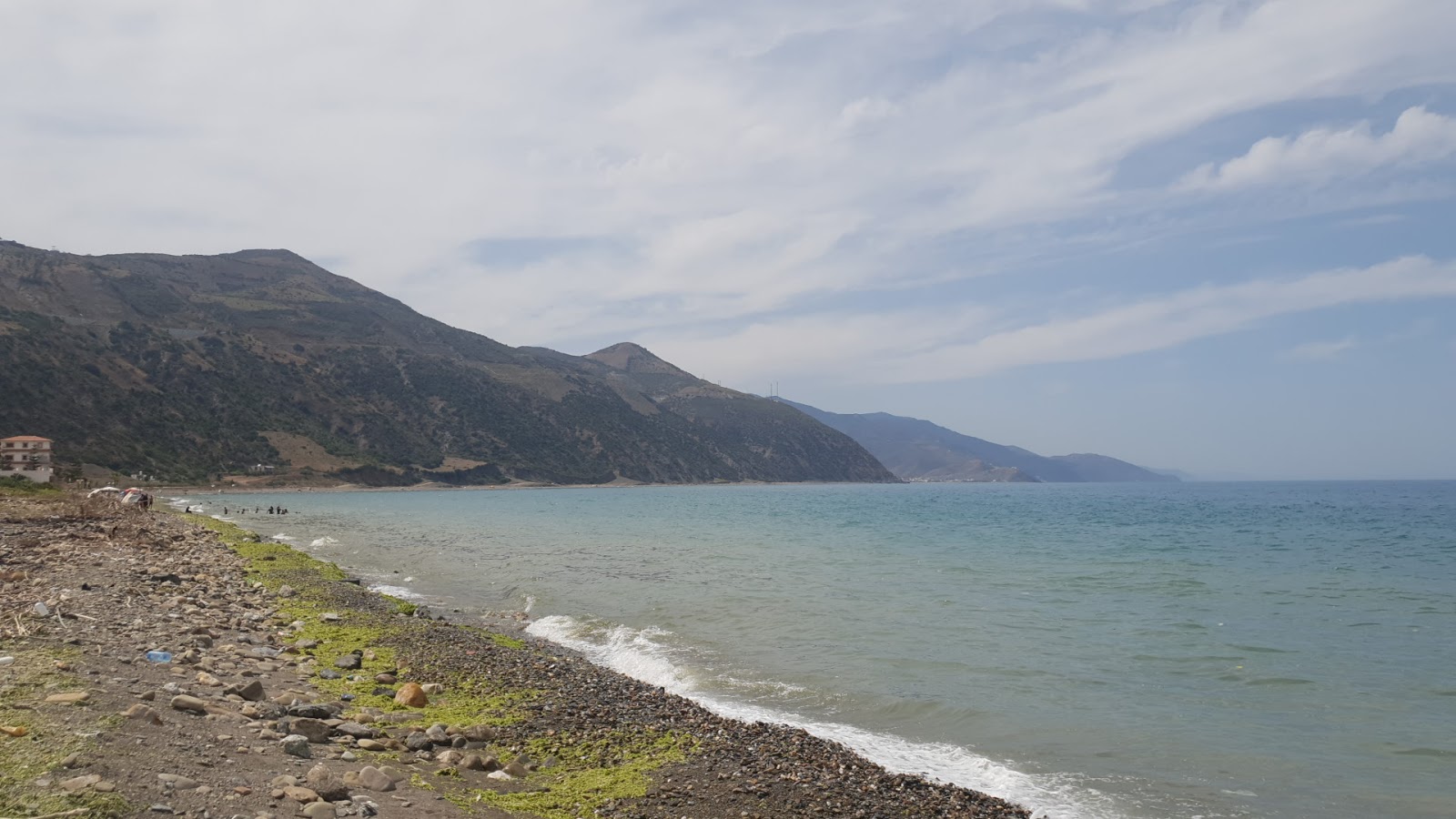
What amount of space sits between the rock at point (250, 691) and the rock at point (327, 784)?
123 inches

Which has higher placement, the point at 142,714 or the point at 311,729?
the point at 142,714

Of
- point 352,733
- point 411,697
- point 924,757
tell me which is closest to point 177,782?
point 352,733

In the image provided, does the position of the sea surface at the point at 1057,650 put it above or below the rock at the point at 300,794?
below

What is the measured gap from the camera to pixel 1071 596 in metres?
25.1

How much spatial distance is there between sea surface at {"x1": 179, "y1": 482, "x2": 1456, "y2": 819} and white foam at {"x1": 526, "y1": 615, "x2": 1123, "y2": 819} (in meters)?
0.05

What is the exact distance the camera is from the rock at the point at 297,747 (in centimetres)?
802

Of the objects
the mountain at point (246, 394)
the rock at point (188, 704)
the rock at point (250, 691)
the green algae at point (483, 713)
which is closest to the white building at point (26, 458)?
the mountain at point (246, 394)

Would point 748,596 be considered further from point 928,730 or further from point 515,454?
point 515,454

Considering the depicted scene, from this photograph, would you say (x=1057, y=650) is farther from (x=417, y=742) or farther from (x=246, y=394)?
(x=246, y=394)

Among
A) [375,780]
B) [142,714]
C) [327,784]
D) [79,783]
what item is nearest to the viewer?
[79,783]

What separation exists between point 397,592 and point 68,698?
18746 mm

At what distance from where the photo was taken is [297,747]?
8062 millimetres

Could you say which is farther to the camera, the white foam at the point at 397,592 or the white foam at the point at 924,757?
the white foam at the point at 397,592

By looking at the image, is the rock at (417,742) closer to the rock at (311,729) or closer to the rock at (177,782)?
the rock at (311,729)
